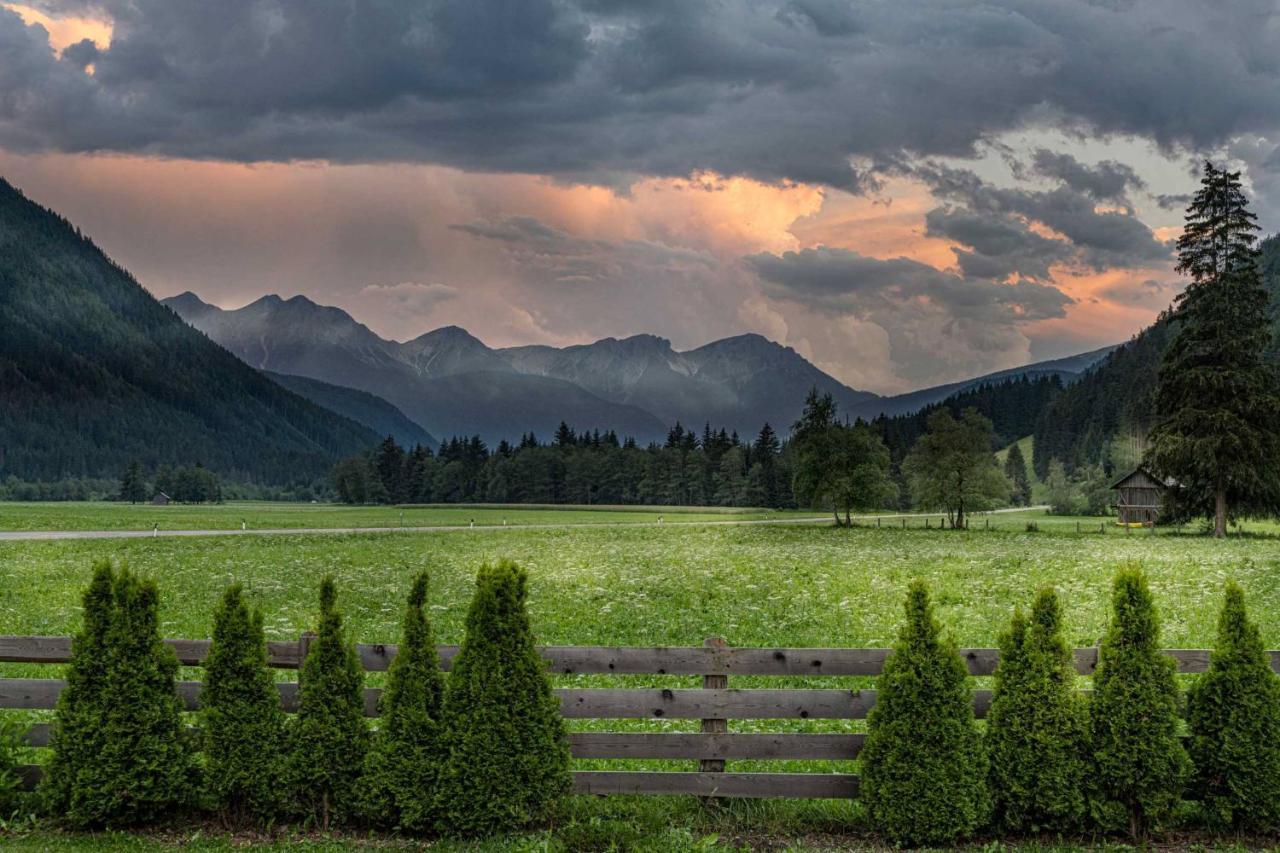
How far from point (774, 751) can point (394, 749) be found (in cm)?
434

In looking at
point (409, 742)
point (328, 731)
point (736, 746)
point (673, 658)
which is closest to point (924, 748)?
point (736, 746)

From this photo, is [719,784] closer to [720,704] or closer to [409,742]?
[720,704]

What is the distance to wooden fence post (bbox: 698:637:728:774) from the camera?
10.5 m

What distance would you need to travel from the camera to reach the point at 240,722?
1013 cm

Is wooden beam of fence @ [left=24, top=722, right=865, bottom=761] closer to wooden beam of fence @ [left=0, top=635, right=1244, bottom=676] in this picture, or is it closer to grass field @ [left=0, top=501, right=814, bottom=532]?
wooden beam of fence @ [left=0, top=635, right=1244, bottom=676]

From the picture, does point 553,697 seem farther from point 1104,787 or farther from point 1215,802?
point 1215,802

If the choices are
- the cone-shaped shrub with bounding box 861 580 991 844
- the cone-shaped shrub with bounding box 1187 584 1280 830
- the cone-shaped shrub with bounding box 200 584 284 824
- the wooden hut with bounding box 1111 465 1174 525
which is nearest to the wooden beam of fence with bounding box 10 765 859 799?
the cone-shaped shrub with bounding box 861 580 991 844

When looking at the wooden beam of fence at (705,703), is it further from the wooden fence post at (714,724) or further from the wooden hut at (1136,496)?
the wooden hut at (1136,496)

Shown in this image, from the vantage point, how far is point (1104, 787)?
9.94 m

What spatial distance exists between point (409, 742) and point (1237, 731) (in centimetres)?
922

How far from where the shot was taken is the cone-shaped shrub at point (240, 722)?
10070mm

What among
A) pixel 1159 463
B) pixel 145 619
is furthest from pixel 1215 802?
pixel 1159 463

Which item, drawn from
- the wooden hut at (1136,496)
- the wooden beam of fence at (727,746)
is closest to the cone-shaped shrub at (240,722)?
the wooden beam of fence at (727,746)

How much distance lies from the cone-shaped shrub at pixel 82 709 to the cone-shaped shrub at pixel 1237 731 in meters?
12.4
